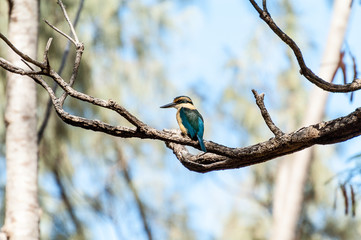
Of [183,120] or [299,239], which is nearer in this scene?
[183,120]

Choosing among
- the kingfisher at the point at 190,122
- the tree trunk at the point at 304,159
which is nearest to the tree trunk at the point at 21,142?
the kingfisher at the point at 190,122

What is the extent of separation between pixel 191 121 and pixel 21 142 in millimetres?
1118

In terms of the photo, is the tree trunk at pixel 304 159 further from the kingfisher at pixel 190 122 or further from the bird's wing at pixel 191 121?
the bird's wing at pixel 191 121

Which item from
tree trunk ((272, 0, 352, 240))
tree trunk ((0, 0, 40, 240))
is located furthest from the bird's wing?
tree trunk ((272, 0, 352, 240))

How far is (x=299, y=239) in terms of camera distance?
851 cm

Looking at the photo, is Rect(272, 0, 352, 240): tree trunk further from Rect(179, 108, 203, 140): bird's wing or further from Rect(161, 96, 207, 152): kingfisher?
Rect(179, 108, 203, 140): bird's wing

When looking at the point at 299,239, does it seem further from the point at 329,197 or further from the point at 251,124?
the point at 251,124

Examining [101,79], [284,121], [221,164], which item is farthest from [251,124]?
[221,164]

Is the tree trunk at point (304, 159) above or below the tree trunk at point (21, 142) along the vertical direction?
above

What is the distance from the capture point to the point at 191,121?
3809 millimetres

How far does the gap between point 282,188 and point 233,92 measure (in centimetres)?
193

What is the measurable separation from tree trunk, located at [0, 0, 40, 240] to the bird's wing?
3.32ft

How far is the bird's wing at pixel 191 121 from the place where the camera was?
137 inches

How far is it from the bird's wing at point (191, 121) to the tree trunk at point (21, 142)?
1011 millimetres
